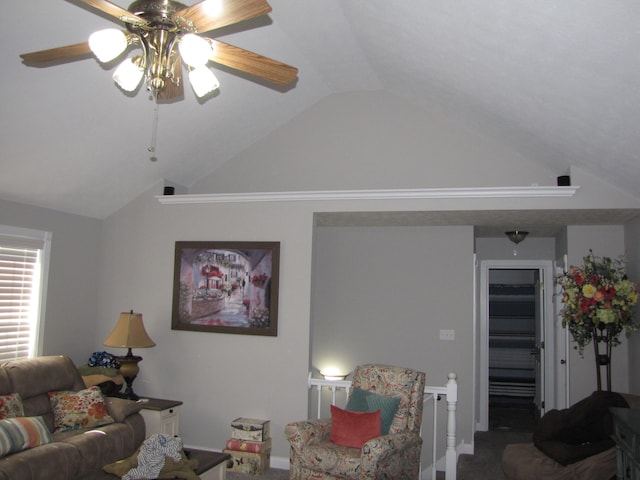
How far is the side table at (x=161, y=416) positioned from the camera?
4.82 metres

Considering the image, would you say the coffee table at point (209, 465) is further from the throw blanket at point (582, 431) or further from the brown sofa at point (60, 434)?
the throw blanket at point (582, 431)

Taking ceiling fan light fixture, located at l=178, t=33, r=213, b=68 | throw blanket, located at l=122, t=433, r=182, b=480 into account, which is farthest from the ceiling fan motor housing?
throw blanket, located at l=122, t=433, r=182, b=480

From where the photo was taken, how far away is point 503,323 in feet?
28.1

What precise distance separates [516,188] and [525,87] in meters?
1.34

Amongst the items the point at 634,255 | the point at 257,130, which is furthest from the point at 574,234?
the point at 257,130

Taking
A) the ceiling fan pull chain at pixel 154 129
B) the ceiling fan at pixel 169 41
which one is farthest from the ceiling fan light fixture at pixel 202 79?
the ceiling fan pull chain at pixel 154 129

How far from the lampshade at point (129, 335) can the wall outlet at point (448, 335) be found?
2.86 m

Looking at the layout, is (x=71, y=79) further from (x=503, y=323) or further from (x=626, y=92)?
(x=503, y=323)

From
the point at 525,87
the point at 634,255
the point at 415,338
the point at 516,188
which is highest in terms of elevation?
the point at 525,87

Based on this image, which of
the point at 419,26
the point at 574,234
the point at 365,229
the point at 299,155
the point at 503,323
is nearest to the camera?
the point at 419,26

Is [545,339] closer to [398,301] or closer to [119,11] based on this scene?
[398,301]

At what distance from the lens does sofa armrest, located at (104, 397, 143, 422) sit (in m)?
4.41

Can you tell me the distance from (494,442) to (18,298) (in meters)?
4.90

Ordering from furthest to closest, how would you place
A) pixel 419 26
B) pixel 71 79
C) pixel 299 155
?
pixel 299 155 → pixel 71 79 → pixel 419 26
